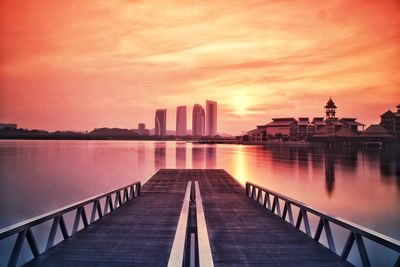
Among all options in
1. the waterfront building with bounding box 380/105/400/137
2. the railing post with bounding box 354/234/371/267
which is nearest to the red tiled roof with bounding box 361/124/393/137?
the waterfront building with bounding box 380/105/400/137

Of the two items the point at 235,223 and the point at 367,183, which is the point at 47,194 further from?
the point at 367,183

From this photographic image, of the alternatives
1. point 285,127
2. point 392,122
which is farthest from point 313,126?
point 392,122

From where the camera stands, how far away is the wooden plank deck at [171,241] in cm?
617

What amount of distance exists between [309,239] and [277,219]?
7.19 ft

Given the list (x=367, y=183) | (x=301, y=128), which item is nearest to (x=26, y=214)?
(x=367, y=183)

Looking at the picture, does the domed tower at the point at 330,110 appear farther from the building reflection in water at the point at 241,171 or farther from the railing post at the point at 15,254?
the railing post at the point at 15,254

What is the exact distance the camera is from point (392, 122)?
94.4 m

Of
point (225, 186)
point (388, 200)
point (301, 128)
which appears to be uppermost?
point (301, 128)

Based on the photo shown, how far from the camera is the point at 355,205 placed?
68.4 feet

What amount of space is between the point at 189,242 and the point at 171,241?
0.55 m

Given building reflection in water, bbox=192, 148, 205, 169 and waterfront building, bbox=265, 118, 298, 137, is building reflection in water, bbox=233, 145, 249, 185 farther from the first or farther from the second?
waterfront building, bbox=265, 118, 298, 137

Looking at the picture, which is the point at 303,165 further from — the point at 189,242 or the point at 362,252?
the point at 362,252

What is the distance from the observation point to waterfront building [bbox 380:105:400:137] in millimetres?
93125

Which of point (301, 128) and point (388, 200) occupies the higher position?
point (301, 128)
